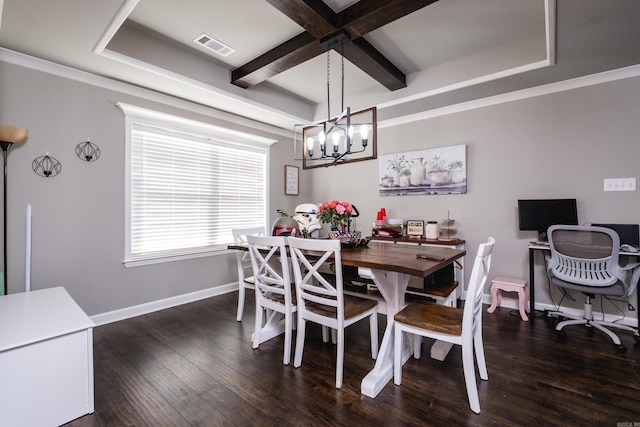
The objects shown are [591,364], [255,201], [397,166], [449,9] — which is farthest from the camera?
[255,201]

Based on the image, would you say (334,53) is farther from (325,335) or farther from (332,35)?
(325,335)

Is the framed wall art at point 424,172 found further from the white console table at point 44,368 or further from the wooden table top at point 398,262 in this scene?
the white console table at point 44,368

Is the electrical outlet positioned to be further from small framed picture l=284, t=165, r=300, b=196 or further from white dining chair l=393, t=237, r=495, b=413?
small framed picture l=284, t=165, r=300, b=196

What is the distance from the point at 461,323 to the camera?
A: 1740 millimetres

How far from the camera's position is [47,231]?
2.59 metres

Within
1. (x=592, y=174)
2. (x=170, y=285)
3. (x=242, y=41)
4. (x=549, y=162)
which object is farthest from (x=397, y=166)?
(x=170, y=285)

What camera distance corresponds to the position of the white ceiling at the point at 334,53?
6.62ft

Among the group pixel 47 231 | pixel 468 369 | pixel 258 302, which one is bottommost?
pixel 468 369

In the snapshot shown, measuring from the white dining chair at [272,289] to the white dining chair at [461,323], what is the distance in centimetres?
76

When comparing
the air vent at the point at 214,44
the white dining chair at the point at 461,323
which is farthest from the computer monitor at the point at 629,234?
the air vent at the point at 214,44

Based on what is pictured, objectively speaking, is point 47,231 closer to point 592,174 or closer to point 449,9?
point 449,9

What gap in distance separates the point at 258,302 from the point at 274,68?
2265mm

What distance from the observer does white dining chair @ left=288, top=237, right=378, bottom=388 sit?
6.02ft

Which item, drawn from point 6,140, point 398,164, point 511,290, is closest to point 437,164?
point 398,164
